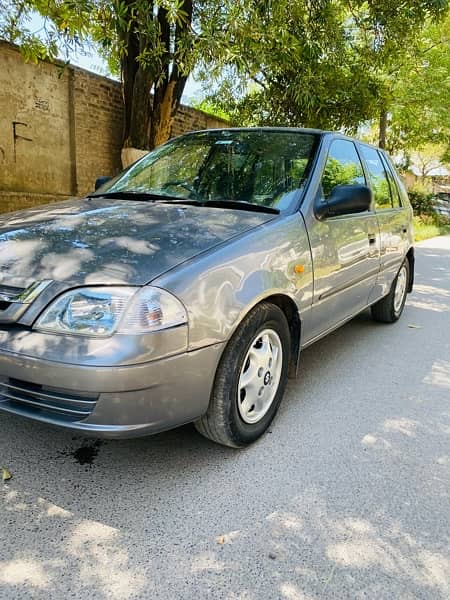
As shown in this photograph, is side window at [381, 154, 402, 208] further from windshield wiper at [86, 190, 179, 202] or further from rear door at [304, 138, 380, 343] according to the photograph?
windshield wiper at [86, 190, 179, 202]

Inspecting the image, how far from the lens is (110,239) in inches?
92.2

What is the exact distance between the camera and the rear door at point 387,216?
4289 mm

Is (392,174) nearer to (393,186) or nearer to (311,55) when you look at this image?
(393,186)

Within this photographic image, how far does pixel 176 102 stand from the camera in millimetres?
7844

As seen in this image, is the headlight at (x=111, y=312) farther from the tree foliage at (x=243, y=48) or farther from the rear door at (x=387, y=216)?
the tree foliage at (x=243, y=48)

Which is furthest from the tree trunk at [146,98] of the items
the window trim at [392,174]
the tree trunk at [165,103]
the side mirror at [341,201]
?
the side mirror at [341,201]

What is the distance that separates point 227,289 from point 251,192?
40.7 inches

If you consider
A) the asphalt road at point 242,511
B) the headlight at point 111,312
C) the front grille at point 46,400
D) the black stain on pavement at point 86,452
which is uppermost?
the headlight at point 111,312

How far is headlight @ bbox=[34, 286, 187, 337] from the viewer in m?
1.95

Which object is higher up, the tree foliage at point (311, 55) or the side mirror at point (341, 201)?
the tree foliage at point (311, 55)

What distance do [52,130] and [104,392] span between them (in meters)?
6.86

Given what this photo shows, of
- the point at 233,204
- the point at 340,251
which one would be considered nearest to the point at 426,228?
the point at 340,251

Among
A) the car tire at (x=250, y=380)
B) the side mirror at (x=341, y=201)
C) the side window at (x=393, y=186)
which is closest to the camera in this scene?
the car tire at (x=250, y=380)

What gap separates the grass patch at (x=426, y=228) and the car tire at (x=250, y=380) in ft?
43.5
